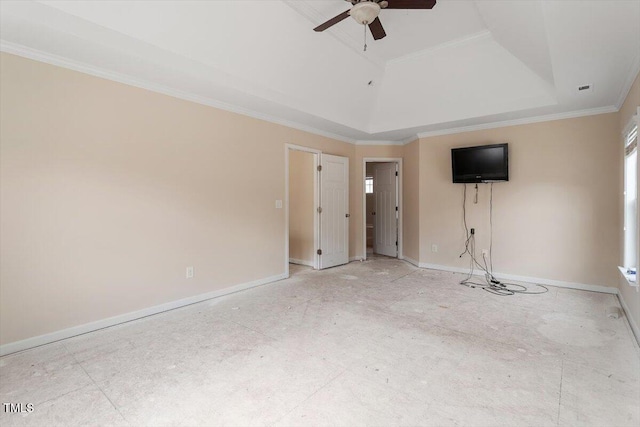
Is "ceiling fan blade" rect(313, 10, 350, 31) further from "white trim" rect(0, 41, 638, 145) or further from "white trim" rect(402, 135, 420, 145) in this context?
"white trim" rect(402, 135, 420, 145)

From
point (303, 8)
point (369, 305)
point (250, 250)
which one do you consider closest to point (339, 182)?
point (250, 250)

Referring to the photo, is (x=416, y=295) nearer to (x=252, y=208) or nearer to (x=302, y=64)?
(x=252, y=208)

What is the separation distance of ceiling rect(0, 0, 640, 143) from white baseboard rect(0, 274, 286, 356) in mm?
2334

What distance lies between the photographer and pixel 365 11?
249 centimetres

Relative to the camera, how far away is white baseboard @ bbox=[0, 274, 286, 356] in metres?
2.48

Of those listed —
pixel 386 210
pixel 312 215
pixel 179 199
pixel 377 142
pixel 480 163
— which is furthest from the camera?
pixel 386 210

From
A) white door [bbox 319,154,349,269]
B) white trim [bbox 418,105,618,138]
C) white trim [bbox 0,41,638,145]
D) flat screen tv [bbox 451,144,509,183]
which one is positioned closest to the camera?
white trim [bbox 0,41,638,145]

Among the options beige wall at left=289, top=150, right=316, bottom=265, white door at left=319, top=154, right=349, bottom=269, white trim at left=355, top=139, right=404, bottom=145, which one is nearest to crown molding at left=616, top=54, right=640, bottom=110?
white trim at left=355, top=139, right=404, bottom=145

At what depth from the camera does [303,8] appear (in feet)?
9.82

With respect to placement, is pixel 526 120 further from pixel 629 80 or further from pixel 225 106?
pixel 225 106

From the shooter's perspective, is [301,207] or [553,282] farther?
[301,207]

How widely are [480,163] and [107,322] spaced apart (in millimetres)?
5119

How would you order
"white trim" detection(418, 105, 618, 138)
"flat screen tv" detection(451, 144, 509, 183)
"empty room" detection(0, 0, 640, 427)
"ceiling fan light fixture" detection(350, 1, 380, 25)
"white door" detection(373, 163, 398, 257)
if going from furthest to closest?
"white door" detection(373, 163, 398, 257)
"flat screen tv" detection(451, 144, 509, 183)
"white trim" detection(418, 105, 618, 138)
"ceiling fan light fixture" detection(350, 1, 380, 25)
"empty room" detection(0, 0, 640, 427)

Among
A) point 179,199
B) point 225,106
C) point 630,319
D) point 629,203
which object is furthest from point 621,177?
point 179,199
